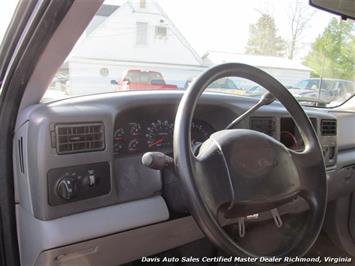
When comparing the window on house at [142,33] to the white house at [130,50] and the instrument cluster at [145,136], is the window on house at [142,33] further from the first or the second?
the instrument cluster at [145,136]

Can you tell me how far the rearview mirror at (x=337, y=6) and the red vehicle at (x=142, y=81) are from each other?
75 centimetres

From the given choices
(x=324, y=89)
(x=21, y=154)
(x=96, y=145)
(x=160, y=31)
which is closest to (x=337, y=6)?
(x=160, y=31)

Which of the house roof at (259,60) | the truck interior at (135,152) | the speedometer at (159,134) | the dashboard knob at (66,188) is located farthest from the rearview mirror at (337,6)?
the dashboard knob at (66,188)

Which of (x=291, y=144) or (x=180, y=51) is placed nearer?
(x=180, y=51)

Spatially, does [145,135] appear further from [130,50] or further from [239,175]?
[239,175]

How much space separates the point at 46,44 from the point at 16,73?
0.18 metres

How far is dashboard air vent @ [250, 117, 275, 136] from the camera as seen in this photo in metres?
1.86

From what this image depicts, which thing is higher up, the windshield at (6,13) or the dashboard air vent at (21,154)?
the windshield at (6,13)

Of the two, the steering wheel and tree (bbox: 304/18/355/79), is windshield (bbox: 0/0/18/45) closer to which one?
the steering wheel

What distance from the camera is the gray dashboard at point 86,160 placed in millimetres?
1297

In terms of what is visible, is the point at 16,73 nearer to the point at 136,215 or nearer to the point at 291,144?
the point at 136,215

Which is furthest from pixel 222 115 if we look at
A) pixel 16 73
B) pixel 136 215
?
pixel 16 73

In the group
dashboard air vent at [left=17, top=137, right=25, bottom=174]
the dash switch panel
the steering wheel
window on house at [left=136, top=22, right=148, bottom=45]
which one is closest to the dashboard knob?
the dash switch panel

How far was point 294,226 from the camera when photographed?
156 centimetres
